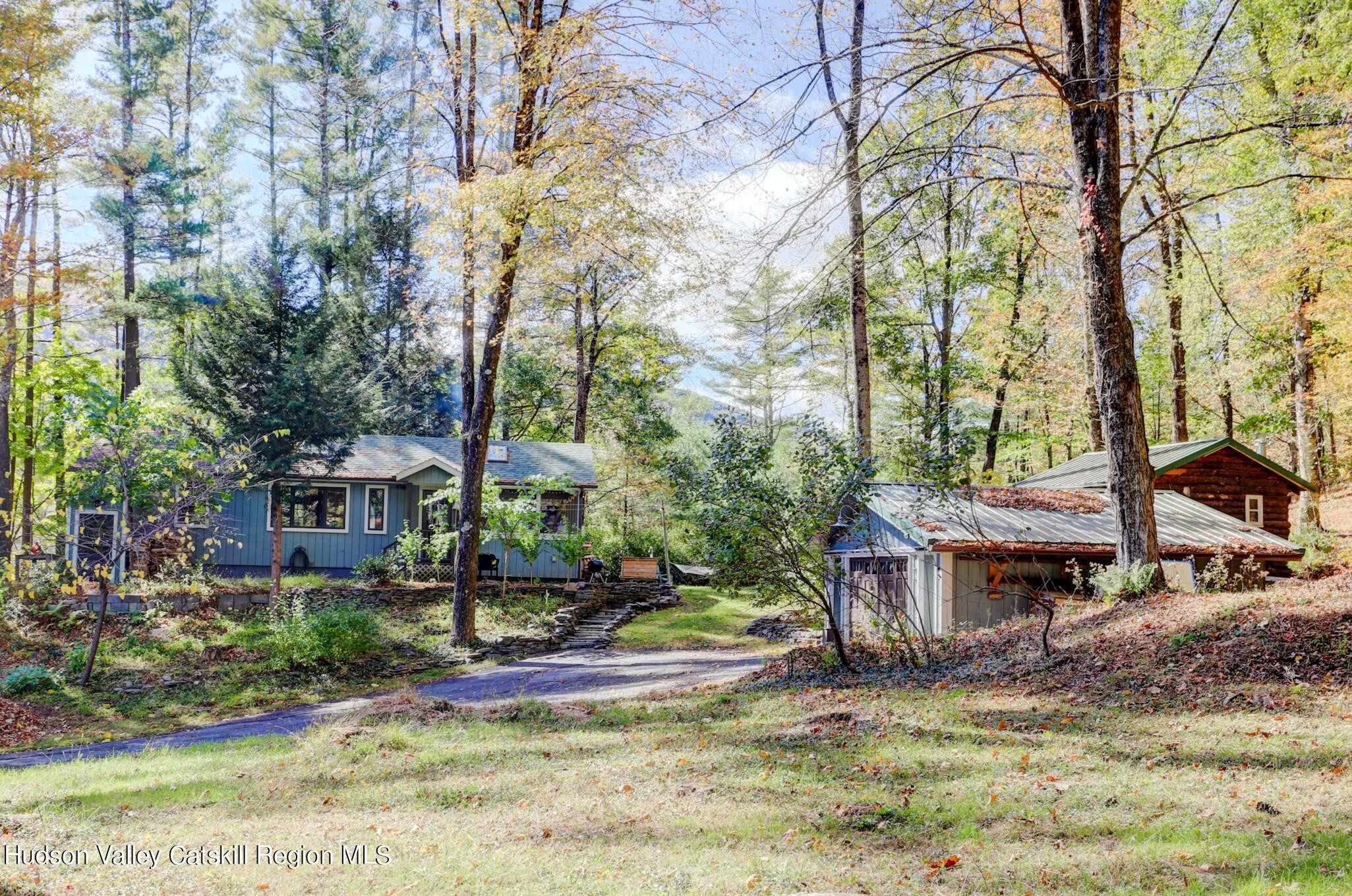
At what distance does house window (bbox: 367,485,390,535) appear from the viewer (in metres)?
22.9

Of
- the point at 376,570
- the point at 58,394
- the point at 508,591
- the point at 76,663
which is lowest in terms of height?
the point at 76,663

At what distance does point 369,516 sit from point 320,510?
134 centimetres

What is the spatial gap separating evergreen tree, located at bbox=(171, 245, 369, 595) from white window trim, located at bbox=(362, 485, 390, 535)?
3686 mm

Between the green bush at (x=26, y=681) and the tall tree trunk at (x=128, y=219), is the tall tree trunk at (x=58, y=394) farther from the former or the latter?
the green bush at (x=26, y=681)

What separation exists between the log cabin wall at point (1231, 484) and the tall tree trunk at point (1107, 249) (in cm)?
1130

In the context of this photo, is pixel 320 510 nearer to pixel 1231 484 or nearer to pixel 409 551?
pixel 409 551

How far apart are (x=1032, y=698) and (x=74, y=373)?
68.1ft

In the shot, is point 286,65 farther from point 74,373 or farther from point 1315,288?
point 1315,288

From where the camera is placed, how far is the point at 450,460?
75.9 feet

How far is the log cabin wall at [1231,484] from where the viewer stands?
19359 millimetres

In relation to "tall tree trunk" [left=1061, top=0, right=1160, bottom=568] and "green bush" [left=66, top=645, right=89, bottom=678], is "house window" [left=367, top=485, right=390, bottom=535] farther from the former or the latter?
"tall tree trunk" [left=1061, top=0, right=1160, bottom=568]

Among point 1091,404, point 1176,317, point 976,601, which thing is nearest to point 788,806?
point 976,601

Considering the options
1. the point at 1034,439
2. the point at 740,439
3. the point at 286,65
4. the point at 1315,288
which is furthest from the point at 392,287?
the point at 1315,288

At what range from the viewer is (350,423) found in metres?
19.0
